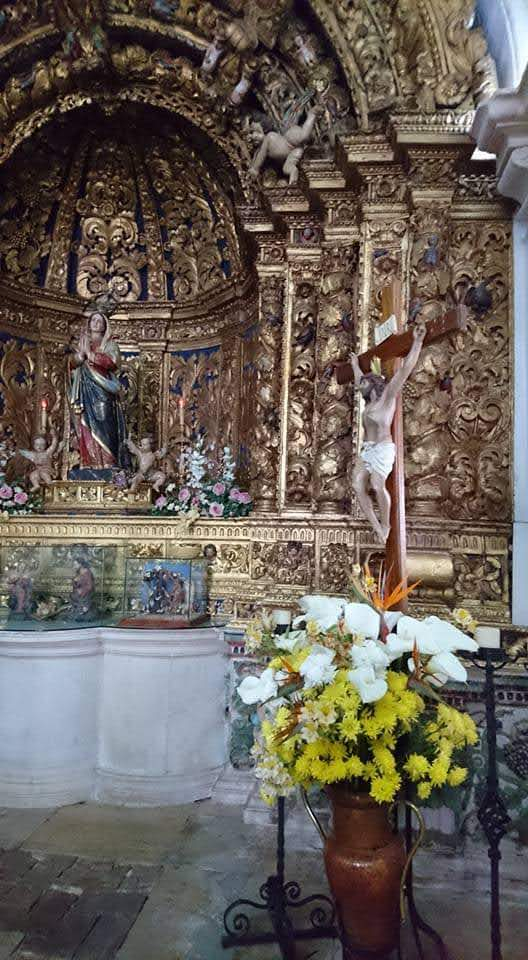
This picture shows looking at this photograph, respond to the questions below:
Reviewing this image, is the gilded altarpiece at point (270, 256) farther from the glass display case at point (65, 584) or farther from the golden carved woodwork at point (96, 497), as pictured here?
the glass display case at point (65, 584)

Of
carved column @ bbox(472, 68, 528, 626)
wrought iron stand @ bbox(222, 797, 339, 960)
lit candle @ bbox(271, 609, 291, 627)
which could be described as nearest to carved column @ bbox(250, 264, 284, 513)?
carved column @ bbox(472, 68, 528, 626)

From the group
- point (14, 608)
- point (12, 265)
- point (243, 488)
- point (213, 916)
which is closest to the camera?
point (213, 916)

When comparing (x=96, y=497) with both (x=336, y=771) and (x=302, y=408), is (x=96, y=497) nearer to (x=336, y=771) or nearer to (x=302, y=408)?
(x=302, y=408)

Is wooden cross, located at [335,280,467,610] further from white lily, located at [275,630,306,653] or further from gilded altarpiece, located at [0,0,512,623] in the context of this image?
gilded altarpiece, located at [0,0,512,623]

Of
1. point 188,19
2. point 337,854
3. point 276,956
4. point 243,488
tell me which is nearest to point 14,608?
point 243,488

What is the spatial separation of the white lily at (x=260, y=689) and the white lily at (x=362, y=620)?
395 mm

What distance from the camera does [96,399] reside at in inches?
281

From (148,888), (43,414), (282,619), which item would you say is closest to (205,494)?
(43,414)

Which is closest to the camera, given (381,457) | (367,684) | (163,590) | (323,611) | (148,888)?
(367,684)

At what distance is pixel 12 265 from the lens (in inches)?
297

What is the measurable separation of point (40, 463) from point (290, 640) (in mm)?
5121

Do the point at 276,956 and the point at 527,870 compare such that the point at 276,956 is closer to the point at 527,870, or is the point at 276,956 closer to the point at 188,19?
the point at 527,870

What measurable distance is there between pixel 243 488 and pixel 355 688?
445 centimetres

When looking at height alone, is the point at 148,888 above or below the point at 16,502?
below
